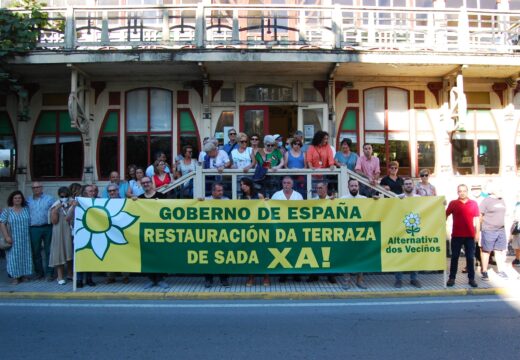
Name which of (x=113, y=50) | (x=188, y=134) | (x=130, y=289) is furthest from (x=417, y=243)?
(x=113, y=50)

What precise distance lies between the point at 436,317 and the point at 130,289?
190 inches

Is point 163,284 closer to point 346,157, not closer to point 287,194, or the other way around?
point 287,194

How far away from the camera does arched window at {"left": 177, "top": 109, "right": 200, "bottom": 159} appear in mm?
12383

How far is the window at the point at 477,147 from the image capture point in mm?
12680

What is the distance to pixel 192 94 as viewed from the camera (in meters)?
12.4

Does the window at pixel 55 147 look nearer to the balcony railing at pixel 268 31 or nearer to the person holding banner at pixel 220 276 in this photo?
the balcony railing at pixel 268 31

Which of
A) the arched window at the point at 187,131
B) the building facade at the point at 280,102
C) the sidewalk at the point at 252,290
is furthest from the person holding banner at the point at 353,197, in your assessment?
the arched window at the point at 187,131

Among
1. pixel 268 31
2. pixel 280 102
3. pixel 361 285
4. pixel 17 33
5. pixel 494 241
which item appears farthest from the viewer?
pixel 280 102

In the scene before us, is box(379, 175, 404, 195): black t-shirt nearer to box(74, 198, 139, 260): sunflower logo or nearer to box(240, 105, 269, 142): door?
box(240, 105, 269, 142): door

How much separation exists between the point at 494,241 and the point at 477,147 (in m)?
5.10

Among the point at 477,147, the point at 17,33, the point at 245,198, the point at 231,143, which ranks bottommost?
the point at 245,198

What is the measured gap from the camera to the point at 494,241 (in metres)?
8.41

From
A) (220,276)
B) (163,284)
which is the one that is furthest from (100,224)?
(220,276)

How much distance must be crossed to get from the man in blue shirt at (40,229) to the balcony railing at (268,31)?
4.35m
